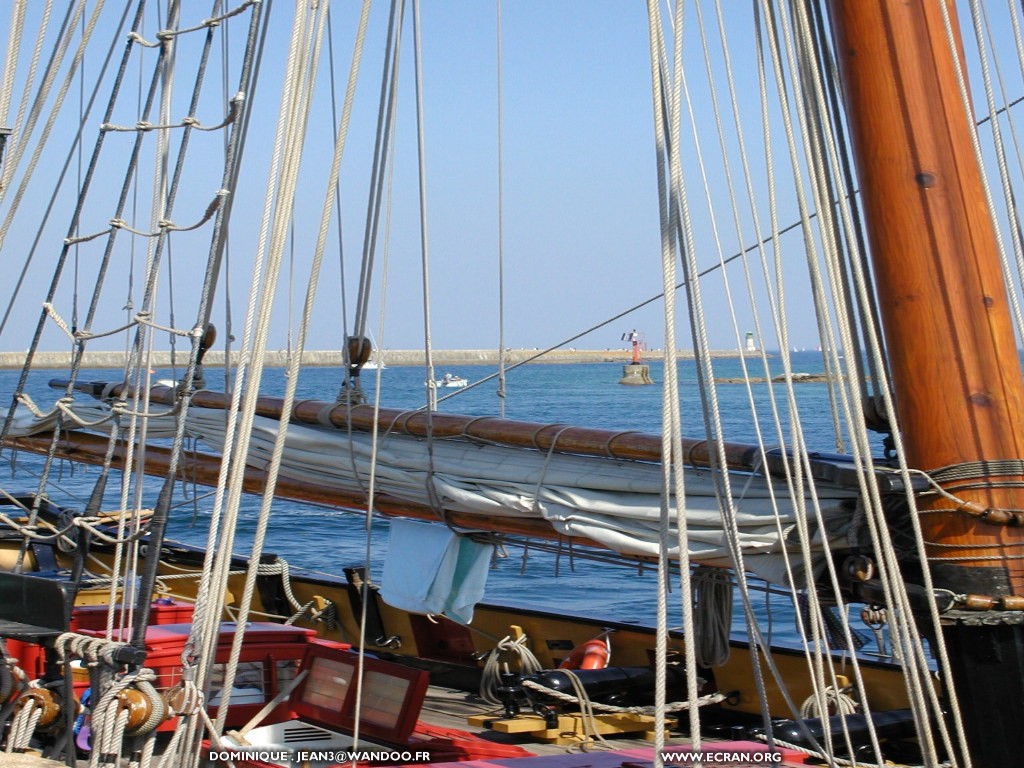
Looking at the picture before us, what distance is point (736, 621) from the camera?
10.6m

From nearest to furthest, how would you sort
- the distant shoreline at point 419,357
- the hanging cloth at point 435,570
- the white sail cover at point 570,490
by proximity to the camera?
1. the white sail cover at point 570,490
2. the hanging cloth at point 435,570
3. the distant shoreline at point 419,357

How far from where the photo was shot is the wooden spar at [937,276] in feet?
10.6

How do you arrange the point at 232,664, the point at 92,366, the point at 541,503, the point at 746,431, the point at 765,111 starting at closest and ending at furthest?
→ 1. the point at 232,664
2. the point at 765,111
3. the point at 541,503
4. the point at 746,431
5. the point at 92,366

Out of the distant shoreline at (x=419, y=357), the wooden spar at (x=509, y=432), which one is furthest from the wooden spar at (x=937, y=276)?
the distant shoreline at (x=419, y=357)

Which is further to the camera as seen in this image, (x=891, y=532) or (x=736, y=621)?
(x=736, y=621)

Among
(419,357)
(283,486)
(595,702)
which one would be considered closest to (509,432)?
(283,486)

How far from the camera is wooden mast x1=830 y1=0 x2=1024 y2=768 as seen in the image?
3.18 metres

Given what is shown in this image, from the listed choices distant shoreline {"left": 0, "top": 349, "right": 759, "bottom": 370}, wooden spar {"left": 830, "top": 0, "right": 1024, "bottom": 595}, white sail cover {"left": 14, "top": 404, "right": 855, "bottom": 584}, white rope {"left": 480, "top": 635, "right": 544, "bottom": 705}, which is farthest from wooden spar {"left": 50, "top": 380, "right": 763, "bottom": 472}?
distant shoreline {"left": 0, "top": 349, "right": 759, "bottom": 370}

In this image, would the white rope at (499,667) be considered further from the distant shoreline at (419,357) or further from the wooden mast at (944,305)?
the distant shoreline at (419,357)

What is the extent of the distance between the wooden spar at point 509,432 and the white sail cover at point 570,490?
0.04 meters

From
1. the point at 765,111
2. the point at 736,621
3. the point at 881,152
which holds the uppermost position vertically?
the point at 765,111

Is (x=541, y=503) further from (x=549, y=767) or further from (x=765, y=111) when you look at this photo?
(x=765, y=111)

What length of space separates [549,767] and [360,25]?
8.67 feet

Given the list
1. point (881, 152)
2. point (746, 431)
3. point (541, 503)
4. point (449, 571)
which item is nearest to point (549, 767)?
point (541, 503)
